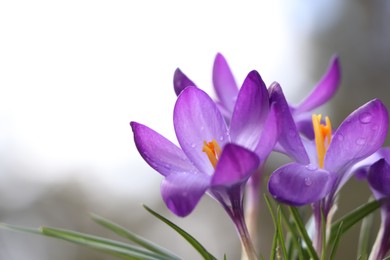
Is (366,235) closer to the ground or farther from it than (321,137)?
closer to the ground

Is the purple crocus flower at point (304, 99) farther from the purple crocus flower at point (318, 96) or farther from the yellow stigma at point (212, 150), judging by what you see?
the yellow stigma at point (212, 150)

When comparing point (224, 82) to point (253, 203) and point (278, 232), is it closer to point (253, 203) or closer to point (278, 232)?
point (253, 203)

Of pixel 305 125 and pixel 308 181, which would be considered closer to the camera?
pixel 308 181

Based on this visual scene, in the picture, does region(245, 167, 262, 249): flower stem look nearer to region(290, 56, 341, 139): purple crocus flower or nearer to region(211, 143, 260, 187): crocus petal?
region(290, 56, 341, 139): purple crocus flower

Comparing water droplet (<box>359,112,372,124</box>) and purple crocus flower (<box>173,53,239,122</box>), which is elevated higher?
→ purple crocus flower (<box>173,53,239,122</box>)

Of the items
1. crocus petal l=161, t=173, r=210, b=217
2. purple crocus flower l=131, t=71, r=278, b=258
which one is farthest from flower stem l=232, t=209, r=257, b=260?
crocus petal l=161, t=173, r=210, b=217

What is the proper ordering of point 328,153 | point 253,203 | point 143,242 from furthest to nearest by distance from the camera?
point 253,203, point 143,242, point 328,153

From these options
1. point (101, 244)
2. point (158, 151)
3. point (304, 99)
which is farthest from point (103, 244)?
point (304, 99)
